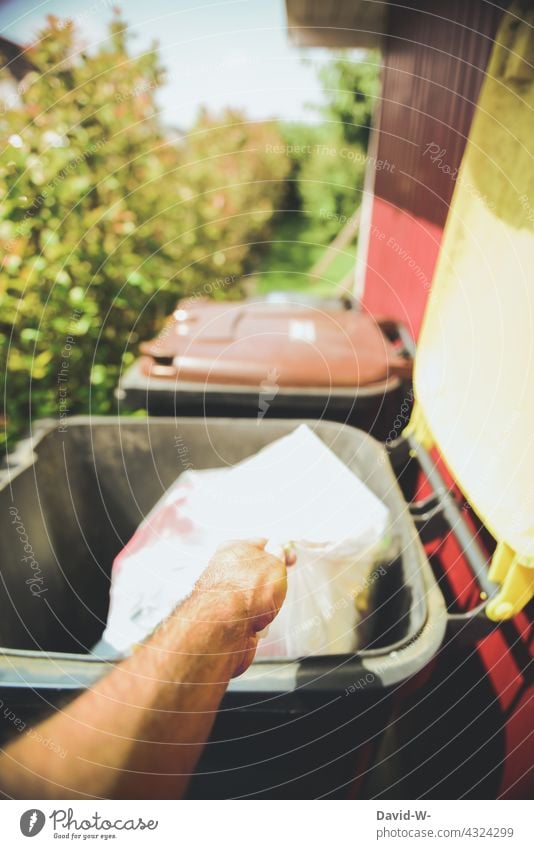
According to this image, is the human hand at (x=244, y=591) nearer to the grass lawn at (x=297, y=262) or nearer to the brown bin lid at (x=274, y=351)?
→ the brown bin lid at (x=274, y=351)

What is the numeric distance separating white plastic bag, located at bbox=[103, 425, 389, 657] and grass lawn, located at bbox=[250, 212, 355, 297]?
8.65 feet

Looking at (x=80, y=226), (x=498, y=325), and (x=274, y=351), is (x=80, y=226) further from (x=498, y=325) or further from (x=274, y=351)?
(x=498, y=325)

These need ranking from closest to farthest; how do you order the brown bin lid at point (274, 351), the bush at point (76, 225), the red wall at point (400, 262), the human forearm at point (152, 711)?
the human forearm at point (152, 711) → the brown bin lid at point (274, 351) → the bush at point (76, 225) → the red wall at point (400, 262)

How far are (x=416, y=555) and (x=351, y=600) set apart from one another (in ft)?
0.53

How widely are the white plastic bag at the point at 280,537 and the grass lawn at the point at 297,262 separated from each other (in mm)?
2638

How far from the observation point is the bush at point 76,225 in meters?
1.79

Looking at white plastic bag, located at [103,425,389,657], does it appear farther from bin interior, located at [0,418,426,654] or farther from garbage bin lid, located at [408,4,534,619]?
garbage bin lid, located at [408,4,534,619]

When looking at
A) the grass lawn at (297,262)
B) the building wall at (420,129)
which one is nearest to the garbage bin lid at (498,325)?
the building wall at (420,129)

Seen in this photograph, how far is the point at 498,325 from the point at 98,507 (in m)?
1.04

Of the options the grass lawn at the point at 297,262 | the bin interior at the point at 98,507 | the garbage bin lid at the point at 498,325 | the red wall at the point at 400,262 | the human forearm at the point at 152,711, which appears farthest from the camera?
the grass lawn at the point at 297,262

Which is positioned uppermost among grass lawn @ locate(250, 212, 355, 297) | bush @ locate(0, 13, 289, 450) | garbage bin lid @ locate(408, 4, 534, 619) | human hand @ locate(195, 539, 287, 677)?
grass lawn @ locate(250, 212, 355, 297)

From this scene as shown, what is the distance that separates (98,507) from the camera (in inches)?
49.8

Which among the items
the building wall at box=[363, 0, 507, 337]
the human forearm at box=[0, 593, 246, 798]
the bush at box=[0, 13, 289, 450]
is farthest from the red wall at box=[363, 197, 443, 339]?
the human forearm at box=[0, 593, 246, 798]

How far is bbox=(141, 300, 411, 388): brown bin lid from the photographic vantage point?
147 cm
